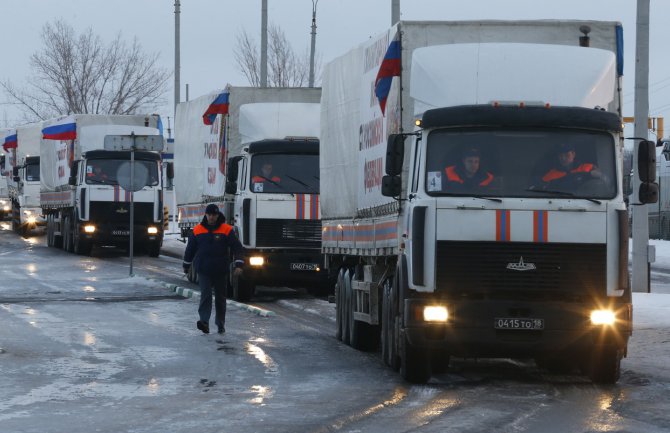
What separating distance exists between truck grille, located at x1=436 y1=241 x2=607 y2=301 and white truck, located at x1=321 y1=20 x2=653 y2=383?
1cm

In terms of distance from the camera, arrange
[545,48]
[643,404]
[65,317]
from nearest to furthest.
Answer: [643,404] < [545,48] < [65,317]

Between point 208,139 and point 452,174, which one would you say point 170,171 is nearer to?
point 208,139

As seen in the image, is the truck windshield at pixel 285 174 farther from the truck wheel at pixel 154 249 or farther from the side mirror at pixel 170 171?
the truck wheel at pixel 154 249

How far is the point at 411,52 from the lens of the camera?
48.6 ft

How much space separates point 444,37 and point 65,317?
28.8 ft

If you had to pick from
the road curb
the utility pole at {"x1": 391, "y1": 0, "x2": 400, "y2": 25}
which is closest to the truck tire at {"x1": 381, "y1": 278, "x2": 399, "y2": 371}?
the road curb

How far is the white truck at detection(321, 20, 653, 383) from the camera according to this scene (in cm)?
1334

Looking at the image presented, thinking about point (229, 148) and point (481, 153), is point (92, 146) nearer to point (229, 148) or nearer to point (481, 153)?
point (229, 148)

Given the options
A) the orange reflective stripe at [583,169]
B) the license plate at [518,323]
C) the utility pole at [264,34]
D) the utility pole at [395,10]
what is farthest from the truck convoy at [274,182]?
the utility pole at [264,34]

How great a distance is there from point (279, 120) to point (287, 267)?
257cm

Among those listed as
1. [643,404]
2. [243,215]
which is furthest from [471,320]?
[243,215]

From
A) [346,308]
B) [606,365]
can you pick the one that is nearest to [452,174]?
[606,365]

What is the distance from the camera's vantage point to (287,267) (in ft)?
82.1

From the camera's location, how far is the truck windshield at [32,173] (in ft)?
180
